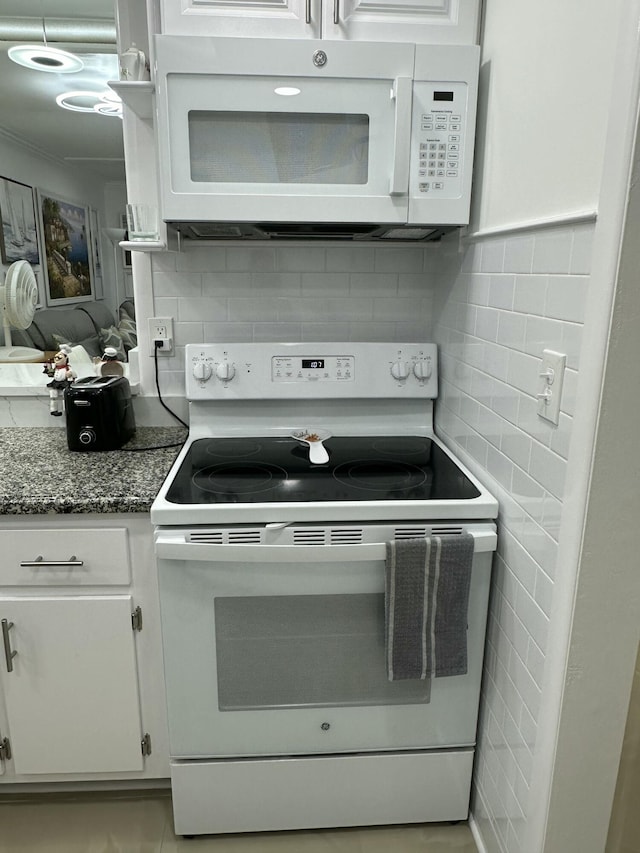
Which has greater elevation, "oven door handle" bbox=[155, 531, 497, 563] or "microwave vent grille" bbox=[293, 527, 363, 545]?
"microwave vent grille" bbox=[293, 527, 363, 545]

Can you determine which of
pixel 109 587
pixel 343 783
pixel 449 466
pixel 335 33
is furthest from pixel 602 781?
pixel 335 33

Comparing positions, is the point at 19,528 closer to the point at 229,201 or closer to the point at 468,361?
the point at 229,201

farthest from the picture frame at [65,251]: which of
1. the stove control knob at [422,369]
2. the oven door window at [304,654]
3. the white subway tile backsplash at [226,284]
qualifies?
the oven door window at [304,654]

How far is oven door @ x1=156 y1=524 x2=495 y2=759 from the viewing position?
1.32m

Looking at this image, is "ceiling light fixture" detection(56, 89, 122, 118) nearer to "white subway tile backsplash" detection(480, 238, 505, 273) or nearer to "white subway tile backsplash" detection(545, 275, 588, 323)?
"white subway tile backsplash" detection(480, 238, 505, 273)

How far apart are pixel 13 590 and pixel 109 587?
0.76ft

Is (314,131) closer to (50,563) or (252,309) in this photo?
(252,309)

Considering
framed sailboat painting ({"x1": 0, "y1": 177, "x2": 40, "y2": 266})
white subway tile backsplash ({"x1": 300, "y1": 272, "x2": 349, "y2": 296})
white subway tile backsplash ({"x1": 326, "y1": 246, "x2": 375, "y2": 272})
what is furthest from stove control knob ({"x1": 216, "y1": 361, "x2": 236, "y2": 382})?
framed sailboat painting ({"x1": 0, "y1": 177, "x2": 40, "y2": 266})

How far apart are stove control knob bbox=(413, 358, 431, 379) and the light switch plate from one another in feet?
2.38

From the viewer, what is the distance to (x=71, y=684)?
1.50 meters

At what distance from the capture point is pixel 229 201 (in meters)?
1.44

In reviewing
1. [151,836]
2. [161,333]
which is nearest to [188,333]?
[161,333]

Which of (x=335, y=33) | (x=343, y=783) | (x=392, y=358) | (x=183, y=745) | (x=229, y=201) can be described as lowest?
(x=343, y=783)

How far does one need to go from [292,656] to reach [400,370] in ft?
2.95
